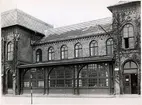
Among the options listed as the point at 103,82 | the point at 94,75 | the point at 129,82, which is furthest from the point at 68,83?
the point at 129,82

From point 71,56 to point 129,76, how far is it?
4.39 m

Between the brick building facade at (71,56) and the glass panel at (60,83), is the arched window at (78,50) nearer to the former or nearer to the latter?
the brick building facade at (71,56)

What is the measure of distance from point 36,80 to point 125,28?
5796 mm

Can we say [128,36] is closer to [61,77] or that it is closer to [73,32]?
[73,32]

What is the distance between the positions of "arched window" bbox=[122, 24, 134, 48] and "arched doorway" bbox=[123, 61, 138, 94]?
0.80 metres

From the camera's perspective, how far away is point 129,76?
32.1 feet

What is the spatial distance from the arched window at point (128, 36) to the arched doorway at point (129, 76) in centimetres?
80

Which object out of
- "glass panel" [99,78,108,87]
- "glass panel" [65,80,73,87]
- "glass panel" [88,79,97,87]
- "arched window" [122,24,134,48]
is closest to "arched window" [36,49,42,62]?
"glass panel" [65,80,73,87]

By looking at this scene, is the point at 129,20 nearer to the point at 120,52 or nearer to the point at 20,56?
the point at 120,52

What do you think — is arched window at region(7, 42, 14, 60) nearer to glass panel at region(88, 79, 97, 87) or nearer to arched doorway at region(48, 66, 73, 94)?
arched doorway at region(48, 66, 73, 94)

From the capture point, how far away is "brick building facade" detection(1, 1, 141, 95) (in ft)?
32.2

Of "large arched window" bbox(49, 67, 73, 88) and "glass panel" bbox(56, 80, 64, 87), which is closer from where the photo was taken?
"large arched window" bbox(49, 67, 73, 88)
